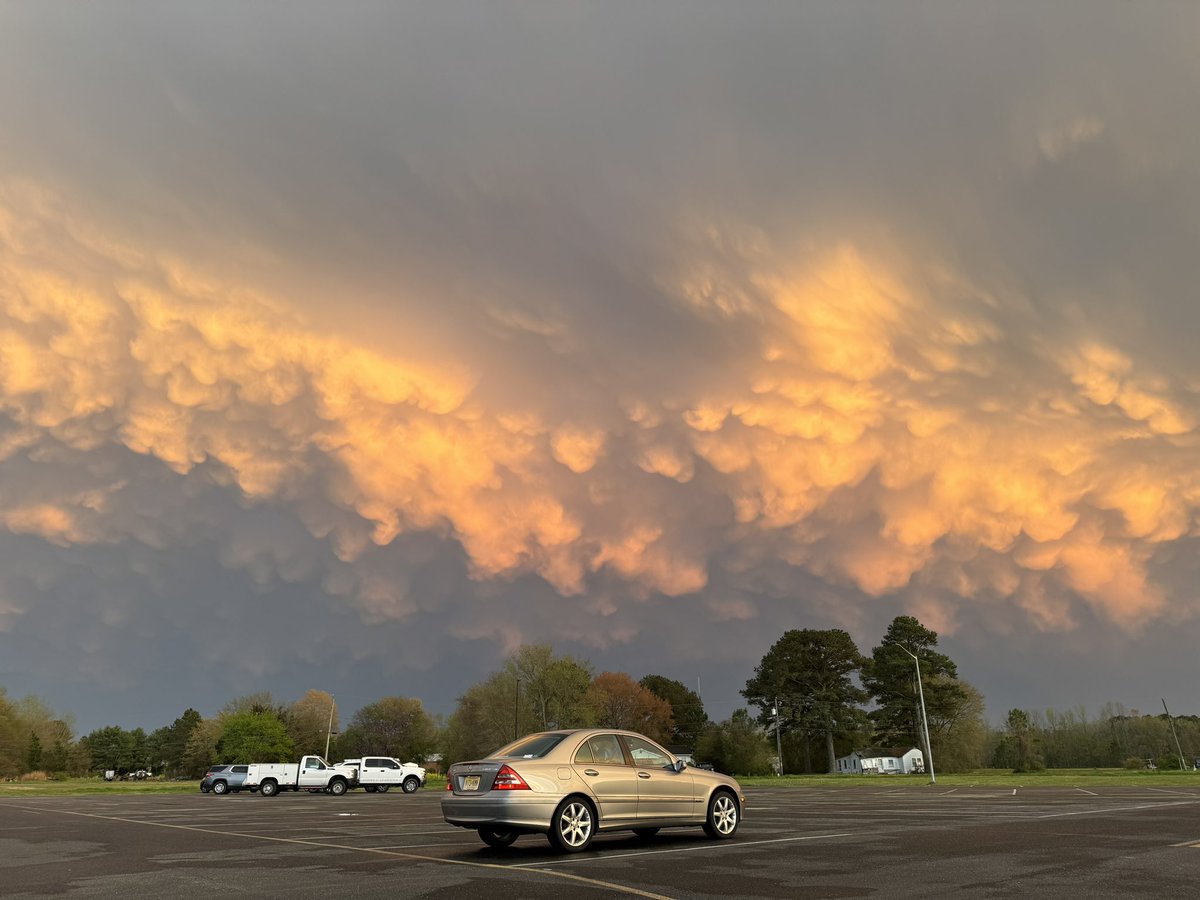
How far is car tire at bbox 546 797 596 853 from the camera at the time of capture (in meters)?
11.2

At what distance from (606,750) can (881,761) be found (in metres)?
119

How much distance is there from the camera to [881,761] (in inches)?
4631

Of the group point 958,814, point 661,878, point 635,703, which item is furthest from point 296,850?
Answer: point 635,703

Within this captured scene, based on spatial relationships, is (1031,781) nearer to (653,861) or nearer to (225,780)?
(653,861)

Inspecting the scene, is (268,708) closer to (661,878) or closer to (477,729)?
(477,729)

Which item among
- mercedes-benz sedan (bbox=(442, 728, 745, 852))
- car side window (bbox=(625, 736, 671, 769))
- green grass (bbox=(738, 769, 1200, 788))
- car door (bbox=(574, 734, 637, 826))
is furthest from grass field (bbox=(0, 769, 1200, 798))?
car door (bbox=(574, 734, 637, 826))

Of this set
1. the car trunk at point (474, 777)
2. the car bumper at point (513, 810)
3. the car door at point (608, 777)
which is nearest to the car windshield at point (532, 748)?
the car trunk at point (474, 777)

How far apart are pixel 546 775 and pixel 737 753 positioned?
80808 millimetres

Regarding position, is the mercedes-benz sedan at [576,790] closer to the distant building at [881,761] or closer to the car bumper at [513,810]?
the car bumper at [513,810]

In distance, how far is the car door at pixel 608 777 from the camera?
38.3ft

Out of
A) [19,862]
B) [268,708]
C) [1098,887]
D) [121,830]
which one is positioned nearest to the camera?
[1098,887]

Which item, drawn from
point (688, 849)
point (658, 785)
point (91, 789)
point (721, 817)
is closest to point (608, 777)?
point (658, 785)

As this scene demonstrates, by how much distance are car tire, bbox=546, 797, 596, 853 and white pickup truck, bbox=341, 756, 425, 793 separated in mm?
42783

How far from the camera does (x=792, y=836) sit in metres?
14.2
